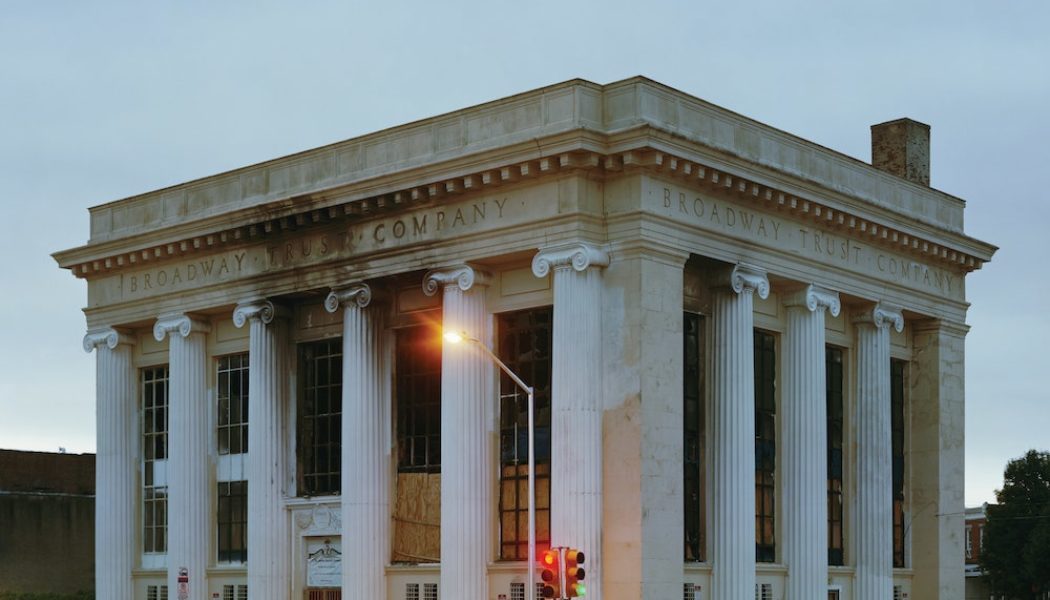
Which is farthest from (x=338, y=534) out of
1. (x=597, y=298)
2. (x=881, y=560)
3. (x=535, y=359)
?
(x=881, y=560)

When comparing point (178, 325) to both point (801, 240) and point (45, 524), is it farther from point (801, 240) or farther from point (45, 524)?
point (45, 524)

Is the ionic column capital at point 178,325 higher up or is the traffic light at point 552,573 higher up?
the ionic column capital at point 178,325

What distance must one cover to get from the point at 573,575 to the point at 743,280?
12.0 metres

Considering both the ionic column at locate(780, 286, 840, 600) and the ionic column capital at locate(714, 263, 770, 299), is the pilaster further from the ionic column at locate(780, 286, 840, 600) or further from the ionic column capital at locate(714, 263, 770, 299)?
the ionic column capital at locate(714, 263, 770, 299)

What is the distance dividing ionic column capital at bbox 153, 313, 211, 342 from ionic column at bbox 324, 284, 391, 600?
23.0 ft

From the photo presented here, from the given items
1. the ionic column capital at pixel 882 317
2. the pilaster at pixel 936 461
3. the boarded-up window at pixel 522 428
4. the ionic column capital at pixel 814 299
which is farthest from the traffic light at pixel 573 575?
the pilaster at pixel 936 461

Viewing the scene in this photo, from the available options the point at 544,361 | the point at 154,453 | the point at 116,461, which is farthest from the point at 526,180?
the point at 116,461

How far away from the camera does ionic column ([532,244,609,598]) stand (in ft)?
137

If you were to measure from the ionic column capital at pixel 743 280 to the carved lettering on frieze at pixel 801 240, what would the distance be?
0.84m

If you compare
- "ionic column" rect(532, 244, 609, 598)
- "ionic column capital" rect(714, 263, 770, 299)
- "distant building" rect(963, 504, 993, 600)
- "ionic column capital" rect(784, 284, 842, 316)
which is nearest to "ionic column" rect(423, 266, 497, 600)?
"ionic column" rect(532, 244, 609, 598)

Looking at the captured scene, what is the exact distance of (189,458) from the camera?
2088 inches

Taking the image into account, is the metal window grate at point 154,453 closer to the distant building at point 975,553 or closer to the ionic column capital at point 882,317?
the ionic column capital at point 882,317

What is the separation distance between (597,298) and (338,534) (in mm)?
11772

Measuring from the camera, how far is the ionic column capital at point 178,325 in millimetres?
53062
